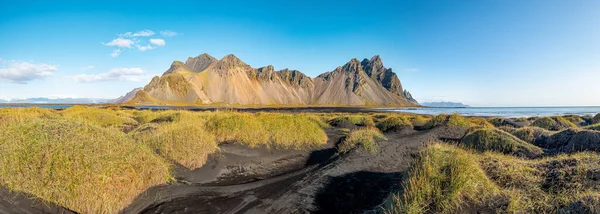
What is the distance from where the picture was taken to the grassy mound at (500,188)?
580 cm

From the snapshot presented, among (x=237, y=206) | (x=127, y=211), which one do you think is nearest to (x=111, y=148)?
(x=127, y=211)

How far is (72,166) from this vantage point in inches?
266

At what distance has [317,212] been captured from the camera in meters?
7.80

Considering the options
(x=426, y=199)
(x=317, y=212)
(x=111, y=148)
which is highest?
(x=111, y=148)

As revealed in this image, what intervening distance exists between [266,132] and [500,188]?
1286cm

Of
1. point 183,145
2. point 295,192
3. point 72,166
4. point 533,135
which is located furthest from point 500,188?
point 533,135

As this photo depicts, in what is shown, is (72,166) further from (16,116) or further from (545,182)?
(16,116)

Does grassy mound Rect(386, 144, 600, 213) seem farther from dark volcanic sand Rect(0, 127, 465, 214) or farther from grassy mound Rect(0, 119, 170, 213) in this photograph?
grassy mound Rect(0, 119, 170, 213)

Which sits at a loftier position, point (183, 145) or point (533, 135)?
point (183, 145)

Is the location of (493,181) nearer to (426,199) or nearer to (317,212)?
(426,199)

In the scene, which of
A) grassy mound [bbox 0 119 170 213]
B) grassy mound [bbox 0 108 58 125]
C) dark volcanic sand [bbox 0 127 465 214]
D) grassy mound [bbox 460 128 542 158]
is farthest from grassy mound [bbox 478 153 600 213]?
grassy mound [bbox 0 108 58 125]

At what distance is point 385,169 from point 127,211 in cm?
1054

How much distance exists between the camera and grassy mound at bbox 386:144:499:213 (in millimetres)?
6230

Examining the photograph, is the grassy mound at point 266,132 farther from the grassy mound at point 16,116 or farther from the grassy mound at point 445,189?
the grassy mound at point 445,189
